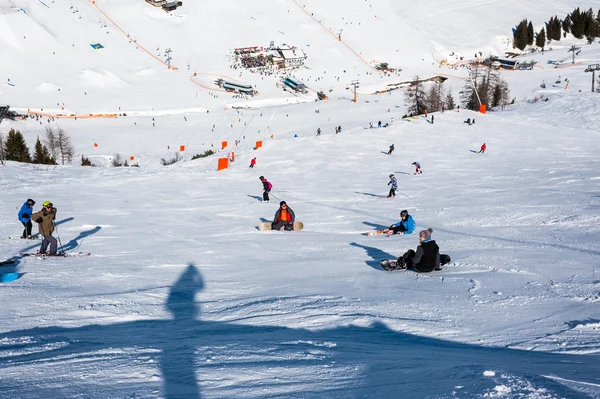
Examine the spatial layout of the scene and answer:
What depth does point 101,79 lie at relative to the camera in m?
70.0

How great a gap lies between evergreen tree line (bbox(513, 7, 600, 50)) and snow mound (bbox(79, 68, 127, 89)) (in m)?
80.1

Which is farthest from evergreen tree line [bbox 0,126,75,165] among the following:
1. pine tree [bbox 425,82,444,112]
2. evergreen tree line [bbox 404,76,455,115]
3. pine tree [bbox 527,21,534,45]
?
pine tree [bbox 527,21,534,45]

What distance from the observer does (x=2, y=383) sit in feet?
13.9

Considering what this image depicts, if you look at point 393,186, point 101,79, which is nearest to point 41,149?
point 393,186

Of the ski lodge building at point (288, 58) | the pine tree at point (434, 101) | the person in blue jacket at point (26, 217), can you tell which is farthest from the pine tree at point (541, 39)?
the person in blue jacket at point (26, 217)

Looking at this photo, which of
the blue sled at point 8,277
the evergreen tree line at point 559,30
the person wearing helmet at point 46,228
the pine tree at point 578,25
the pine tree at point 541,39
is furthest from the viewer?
the pine tree at point 578,25

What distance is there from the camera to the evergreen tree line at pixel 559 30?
105062 millimetres

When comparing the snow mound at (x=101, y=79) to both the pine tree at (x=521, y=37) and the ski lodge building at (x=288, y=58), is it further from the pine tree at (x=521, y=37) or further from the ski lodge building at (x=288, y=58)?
the pine tree at (x=521, y=37)

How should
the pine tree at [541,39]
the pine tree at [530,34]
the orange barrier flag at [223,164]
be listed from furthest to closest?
the pine tree at [530,34]
the pine tree at [541,39]
the orange barrier flag at [223,164]

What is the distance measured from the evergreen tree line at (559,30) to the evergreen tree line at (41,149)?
307ft

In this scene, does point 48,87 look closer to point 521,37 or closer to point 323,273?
point 323,273

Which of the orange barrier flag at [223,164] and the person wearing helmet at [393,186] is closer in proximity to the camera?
the person wearing helmet at [393,186]

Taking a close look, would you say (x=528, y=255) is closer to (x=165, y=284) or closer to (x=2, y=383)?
(x=165, y=284)

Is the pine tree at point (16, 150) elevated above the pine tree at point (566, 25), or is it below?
below
